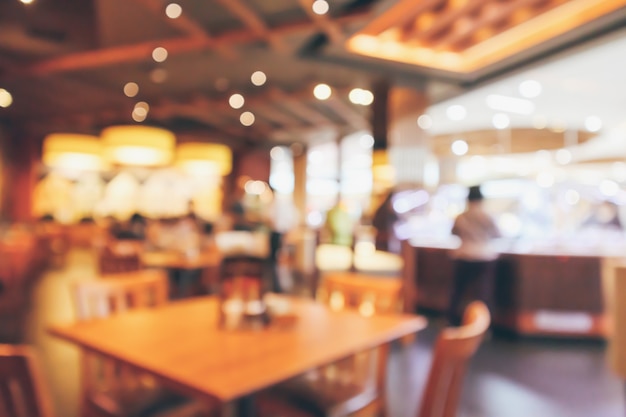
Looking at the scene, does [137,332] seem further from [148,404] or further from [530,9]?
[530,9]

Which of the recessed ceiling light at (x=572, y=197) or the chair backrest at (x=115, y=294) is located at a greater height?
the recessed ceiling light at (x=572, y=197)

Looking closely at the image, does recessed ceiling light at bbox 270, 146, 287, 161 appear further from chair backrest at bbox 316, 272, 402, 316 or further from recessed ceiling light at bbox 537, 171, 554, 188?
chair backrest at bbox 316, 272, 402, 316

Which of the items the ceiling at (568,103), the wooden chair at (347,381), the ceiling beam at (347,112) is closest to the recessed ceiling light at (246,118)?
the ceiling beam at (347,112)

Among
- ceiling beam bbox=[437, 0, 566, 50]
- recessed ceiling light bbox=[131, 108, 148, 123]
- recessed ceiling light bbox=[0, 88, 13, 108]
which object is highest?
recessed ceiling light bbox=[0, 88, 13, 108]

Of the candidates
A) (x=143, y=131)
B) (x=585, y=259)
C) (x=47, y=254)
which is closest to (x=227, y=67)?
(x=143, y=131)

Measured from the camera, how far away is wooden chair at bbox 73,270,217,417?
1.95 metres

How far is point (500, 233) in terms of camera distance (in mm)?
4961

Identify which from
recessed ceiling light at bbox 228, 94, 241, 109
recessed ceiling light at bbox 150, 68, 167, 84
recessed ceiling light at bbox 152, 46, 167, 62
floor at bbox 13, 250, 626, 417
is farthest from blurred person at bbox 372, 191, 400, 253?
recessed ceiling light at bbox 150, 68, 167, 84

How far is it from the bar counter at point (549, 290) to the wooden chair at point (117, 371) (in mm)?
3201

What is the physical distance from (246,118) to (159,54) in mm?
4461

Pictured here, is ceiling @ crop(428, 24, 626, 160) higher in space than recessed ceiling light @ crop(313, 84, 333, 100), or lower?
lower

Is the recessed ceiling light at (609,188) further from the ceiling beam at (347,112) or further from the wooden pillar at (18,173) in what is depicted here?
the wooden pillar at (18,173)

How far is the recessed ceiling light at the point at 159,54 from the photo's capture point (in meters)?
5.45

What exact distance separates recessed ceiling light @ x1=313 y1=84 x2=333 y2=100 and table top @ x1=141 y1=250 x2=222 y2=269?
3150mm
